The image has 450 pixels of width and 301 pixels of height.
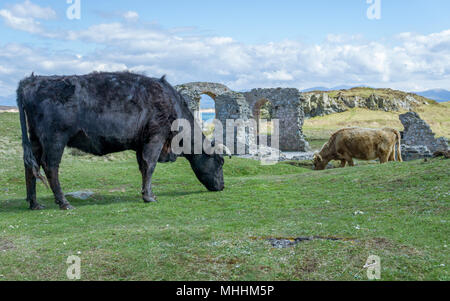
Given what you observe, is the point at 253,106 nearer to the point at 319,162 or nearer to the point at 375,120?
the point at 319,162

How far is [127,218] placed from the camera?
29.3 ft

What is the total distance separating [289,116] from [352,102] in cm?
4868

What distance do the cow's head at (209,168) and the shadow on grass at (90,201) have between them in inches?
16.6

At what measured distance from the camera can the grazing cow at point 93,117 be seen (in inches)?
368

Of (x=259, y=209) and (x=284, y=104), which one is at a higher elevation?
(x=284, y=104)

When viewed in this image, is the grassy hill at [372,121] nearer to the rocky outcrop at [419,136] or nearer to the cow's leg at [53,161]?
the rocky outcrop at [419,136]

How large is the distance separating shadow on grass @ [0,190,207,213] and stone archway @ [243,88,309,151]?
23.7 metres

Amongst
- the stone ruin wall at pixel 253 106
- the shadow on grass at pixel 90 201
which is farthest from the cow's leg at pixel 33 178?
the stone ruin wall at pixel 253 106

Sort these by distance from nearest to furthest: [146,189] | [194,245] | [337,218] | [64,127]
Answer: [194,245], [337,218], [64,127], [146,189]

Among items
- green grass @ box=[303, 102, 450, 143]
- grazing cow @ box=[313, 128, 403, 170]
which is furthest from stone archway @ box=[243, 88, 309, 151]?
grazing cow @ box=[313, 128, 403, 170]

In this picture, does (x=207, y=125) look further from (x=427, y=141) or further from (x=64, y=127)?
(x=64, y=127)

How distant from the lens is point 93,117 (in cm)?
973

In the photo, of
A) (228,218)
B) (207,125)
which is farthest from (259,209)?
(207,125)

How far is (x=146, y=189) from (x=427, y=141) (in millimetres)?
26796
